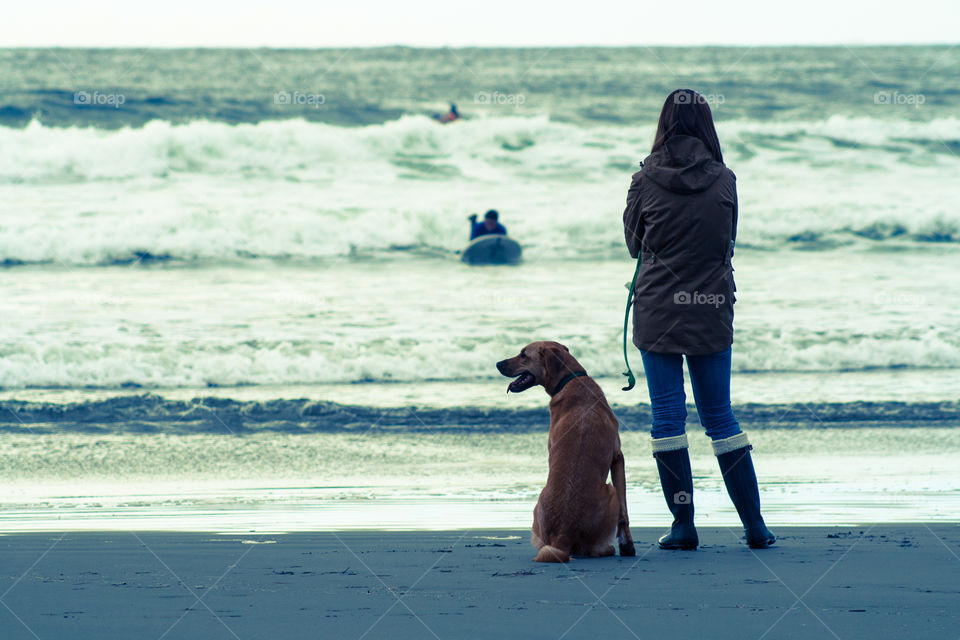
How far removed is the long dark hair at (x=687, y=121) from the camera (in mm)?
3916

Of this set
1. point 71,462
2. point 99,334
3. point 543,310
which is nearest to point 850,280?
point 543,310

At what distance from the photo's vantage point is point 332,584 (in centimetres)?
349

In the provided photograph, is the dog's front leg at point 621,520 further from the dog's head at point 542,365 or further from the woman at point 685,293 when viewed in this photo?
the dog's head at point 542,365

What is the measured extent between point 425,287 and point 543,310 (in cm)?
253

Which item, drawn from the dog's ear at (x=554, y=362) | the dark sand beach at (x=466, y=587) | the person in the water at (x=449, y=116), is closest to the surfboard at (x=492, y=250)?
the person in the water at (x=449, y=116)

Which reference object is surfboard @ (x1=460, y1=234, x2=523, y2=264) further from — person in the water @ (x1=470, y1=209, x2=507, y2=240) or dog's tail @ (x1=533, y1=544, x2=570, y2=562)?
A: dog's tail @ (x1=533, y1=544, x2=570, y2=562)

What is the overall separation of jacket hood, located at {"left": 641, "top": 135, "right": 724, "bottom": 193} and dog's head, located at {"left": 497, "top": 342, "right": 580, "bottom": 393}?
745 millimetres

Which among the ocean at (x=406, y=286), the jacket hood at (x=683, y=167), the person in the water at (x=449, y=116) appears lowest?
the ocean at (x=406, y=286)

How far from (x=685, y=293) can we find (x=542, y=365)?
0.65 meters

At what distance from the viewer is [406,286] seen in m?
14.2

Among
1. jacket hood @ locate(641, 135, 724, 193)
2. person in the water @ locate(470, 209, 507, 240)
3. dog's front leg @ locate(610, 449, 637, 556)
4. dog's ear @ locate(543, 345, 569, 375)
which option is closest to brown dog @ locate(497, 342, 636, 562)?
dog's front leg @ locate(610, 449, 637, 556)

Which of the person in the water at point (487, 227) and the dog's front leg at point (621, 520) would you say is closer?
the dog's front leg at point (621, 520)

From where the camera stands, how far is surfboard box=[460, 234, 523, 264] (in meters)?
16.0

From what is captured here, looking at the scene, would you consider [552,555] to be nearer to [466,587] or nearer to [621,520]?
[621,520]
